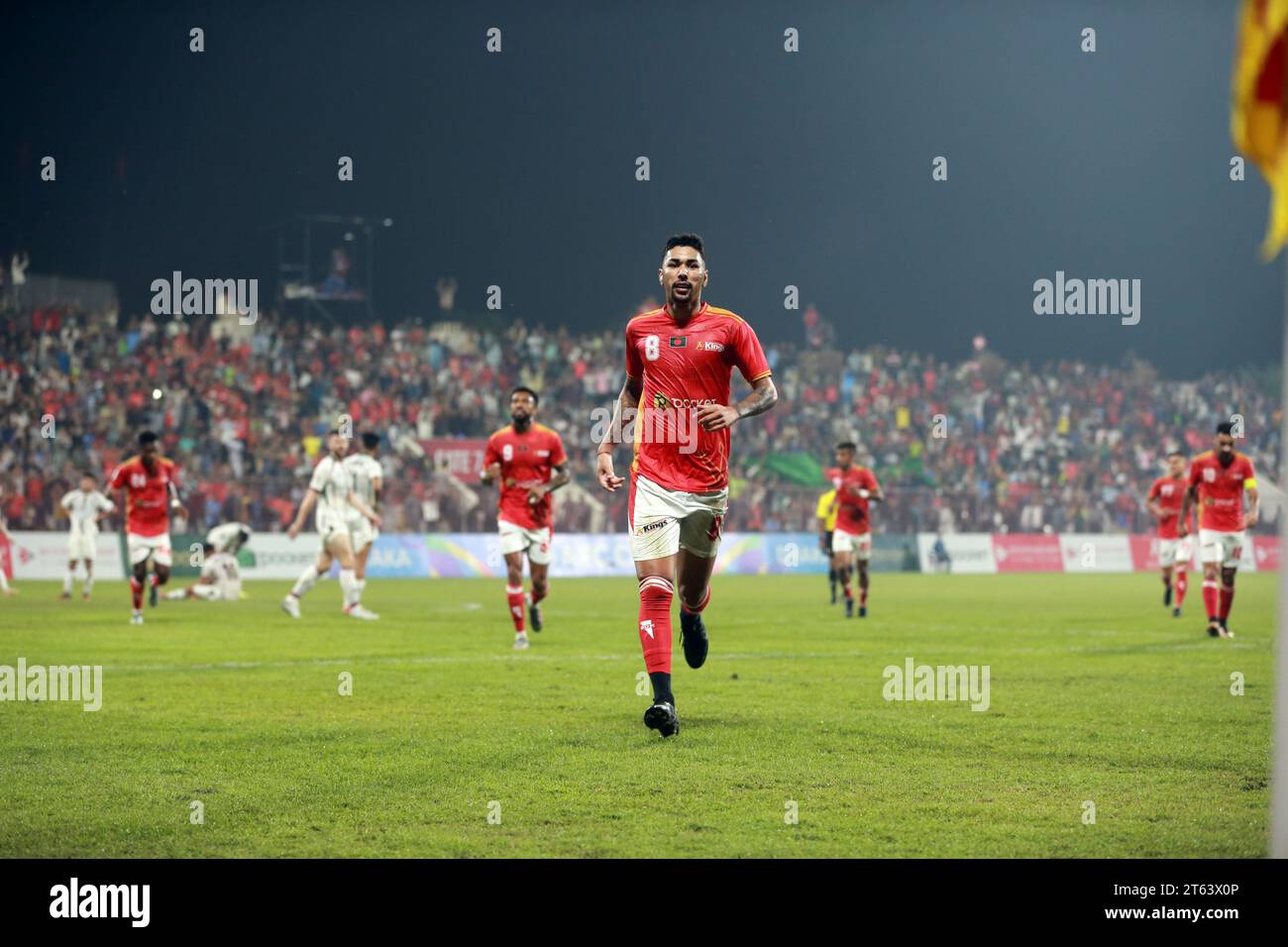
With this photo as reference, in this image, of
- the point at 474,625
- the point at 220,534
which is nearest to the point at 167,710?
the point at 474,625

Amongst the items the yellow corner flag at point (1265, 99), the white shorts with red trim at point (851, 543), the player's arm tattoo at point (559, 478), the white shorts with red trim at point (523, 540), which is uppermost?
the yellow corner flag at point (1265, 99)

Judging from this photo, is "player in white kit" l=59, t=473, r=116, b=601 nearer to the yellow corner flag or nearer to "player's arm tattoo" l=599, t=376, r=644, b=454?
"player's arm tattoo" l=599, t=376, r=644, b=454

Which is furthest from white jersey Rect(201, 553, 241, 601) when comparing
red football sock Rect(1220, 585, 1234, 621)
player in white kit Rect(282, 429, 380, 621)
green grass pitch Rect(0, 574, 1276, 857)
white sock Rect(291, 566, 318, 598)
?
red football sock Rect(1220, 585, 1234, 621)

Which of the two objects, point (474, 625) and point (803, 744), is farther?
point (474, 625)

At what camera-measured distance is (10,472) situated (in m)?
30.4

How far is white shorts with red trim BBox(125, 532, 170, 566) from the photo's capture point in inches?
725

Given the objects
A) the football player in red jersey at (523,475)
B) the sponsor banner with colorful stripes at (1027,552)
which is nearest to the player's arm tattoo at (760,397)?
the football player in red jersey at (523,475)

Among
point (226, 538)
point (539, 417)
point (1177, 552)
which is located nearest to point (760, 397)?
point (1177, 552)

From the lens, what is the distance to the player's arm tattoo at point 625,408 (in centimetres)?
909

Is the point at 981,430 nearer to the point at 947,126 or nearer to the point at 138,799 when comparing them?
the point at 947,126

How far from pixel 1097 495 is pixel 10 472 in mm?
30949

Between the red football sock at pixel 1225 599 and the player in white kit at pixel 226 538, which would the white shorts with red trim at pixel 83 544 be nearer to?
the player in white kit at pixel 226 538

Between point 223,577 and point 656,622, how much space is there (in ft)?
59.4

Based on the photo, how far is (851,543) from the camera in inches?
852
